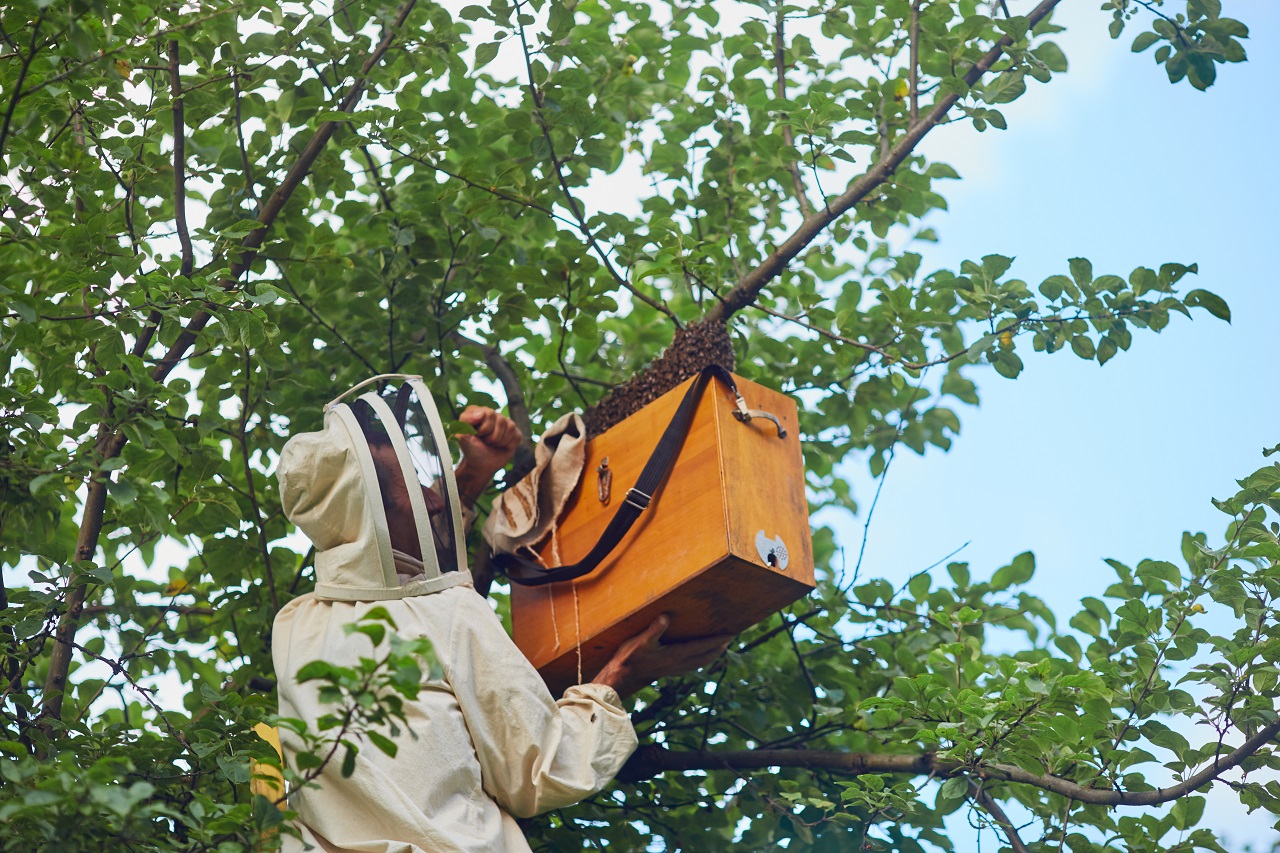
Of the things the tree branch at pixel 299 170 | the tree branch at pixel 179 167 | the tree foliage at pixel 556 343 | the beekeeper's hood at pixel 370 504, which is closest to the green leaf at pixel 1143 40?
the tree foliage at pixel 556 343

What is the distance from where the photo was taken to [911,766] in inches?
182

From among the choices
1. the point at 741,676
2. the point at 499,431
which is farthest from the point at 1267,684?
the point at 499,431

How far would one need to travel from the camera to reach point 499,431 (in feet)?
15.9

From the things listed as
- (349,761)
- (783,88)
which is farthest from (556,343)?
(349,761)

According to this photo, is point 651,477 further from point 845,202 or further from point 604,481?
point 845,202

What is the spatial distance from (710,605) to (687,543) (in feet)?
0.75

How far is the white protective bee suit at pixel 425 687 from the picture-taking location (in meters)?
Answer: 3.73

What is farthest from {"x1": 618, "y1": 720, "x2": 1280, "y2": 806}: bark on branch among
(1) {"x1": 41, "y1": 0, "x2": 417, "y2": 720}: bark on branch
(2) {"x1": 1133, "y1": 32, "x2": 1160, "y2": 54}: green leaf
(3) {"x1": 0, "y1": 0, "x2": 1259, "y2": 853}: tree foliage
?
(2) {"x1": 1133, "y1": 32, "x2": 1160, "y2": 54}: green leaf

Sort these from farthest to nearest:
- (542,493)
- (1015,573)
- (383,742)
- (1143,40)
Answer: (1015,573), (542,493), (1143,40), (383,742)

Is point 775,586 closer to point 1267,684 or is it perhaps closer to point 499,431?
point 499,431

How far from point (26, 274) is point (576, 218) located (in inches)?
77.7

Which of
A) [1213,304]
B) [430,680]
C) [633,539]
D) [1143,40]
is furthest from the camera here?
[1143,40]

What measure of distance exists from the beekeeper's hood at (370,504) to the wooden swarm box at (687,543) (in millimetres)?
395

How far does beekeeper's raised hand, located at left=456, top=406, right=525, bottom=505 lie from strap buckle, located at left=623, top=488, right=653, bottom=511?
69cm
